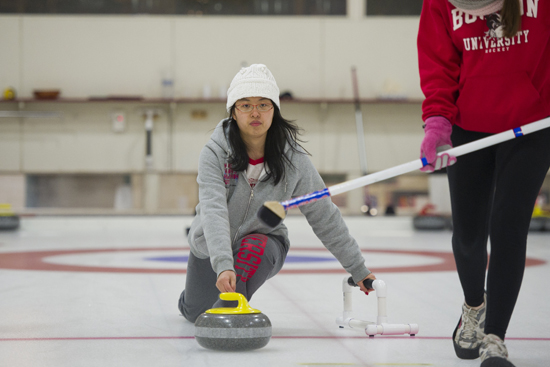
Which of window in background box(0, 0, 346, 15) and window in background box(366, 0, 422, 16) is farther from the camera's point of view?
window in background box(366, 0, 422, 16)

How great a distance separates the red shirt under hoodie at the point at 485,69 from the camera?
4.51 ft

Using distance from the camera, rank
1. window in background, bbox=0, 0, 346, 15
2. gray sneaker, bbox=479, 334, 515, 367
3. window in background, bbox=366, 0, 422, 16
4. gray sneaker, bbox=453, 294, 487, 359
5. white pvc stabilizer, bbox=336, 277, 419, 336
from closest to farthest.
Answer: gray sneaker, bbox=479, 334, 515, 367
gray sneaker, bbox=453, 294, 487, 359
white pvc stabilizer, bbox=336, 277, 419, 336
window in background, bbox=0, 0, 346, 15
window in background, bbox=366, 0, 422, 16

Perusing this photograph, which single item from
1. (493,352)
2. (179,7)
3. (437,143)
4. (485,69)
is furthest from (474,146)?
(179,7)

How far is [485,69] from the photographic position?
4.62 ft

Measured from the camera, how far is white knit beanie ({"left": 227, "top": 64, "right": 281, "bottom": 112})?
1.68m

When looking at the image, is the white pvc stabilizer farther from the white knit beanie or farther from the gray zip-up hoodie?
the white knit beanie

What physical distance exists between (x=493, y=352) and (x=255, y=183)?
769mm

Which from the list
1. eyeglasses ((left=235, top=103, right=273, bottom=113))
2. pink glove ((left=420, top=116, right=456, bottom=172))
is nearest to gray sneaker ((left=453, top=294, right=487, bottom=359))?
pink glove ((left=420, top=116, right=456, bottom=172))

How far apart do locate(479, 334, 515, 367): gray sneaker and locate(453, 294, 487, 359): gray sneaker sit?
0.33 ft

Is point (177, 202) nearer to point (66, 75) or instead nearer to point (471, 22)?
point (66, 75)

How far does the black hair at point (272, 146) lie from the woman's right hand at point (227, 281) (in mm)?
320

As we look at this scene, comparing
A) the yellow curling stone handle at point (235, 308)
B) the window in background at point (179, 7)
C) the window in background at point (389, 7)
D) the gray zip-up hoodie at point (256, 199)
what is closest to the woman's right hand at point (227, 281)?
the yellow curling stone handle at point (235, 308)

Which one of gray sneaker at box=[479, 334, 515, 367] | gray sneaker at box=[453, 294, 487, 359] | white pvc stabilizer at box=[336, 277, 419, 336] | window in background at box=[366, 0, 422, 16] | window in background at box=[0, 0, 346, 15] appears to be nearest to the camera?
gray sneaker at box=[479, 334, 515, 367]

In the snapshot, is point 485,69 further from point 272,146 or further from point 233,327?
point 233,327
